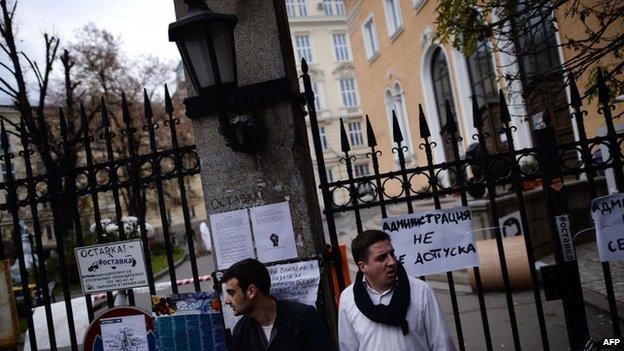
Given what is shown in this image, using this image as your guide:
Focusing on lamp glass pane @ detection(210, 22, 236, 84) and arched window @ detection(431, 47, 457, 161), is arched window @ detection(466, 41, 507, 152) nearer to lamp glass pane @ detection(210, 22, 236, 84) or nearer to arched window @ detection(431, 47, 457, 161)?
arched window @ detection(431, 47, 457, 161)

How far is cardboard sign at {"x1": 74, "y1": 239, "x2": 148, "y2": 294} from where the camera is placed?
11.2 ft

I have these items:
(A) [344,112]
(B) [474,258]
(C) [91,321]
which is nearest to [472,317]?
(B) [474,258]

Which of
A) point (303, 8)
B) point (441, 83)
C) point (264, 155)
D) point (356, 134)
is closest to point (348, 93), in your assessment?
point (356, 134)

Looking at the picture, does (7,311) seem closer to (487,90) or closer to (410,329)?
(410,329)

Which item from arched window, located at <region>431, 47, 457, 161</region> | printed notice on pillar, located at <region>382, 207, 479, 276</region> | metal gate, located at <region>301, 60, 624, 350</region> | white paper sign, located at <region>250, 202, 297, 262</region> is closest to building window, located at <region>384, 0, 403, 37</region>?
arched window, located at <region>431, 47, 457, 161</region>

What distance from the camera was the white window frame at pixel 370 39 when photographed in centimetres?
2302

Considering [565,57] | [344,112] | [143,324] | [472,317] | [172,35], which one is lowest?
[472,317]

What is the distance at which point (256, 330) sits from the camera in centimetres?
261

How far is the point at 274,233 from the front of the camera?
319cm

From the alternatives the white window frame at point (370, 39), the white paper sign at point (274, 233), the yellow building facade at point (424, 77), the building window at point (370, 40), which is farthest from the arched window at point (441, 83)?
the white paper sign at point (274, 233)

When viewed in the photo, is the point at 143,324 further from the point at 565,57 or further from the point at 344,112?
the point at 344,112

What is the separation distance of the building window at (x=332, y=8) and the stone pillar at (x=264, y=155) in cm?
3856

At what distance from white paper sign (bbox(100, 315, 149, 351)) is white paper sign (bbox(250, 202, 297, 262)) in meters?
1.07

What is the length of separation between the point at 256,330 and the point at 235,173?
1126 millimetres
